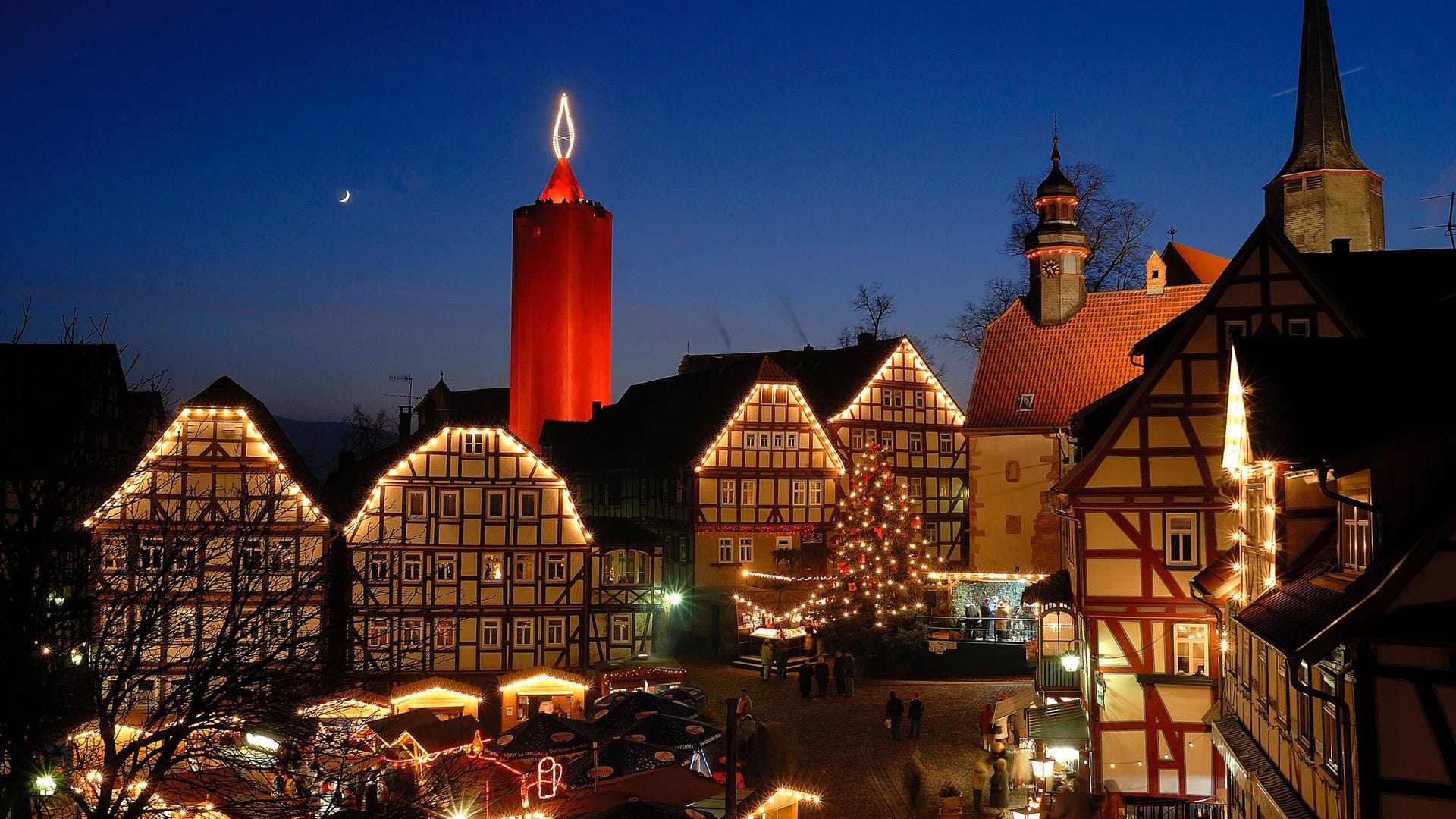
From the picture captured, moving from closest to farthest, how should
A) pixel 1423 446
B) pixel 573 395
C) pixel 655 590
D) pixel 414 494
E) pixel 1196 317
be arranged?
pixel 1423 446 → pixel 1196 317 → pixel 414 494 → pixel 655 590 → pixel 573 395

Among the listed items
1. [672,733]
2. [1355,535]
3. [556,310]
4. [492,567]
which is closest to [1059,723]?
[672,733]

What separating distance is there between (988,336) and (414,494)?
58.0 feet

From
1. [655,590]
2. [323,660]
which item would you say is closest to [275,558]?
[323,660]

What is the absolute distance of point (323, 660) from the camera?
15250mm

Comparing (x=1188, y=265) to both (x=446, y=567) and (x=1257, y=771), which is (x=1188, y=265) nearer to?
(x=446, y=567)

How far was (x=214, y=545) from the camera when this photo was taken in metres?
16.6

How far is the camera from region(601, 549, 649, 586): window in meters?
35.3

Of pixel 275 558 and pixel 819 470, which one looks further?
pixel 819 470

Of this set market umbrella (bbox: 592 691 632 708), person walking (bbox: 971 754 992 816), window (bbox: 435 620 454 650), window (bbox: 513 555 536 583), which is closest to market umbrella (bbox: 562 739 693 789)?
person walking (bbox: 971 754 992 816)

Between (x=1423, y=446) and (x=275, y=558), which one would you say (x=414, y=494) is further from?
(x=1423, y=446)

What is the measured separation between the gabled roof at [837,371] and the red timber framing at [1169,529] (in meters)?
18.9

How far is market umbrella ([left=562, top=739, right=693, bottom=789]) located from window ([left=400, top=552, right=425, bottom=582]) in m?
12.8

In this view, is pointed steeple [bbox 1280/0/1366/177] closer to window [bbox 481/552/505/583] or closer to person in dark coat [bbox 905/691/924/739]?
person in dark coat [bbox 905/691/924/739]

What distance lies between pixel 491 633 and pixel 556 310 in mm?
27313
